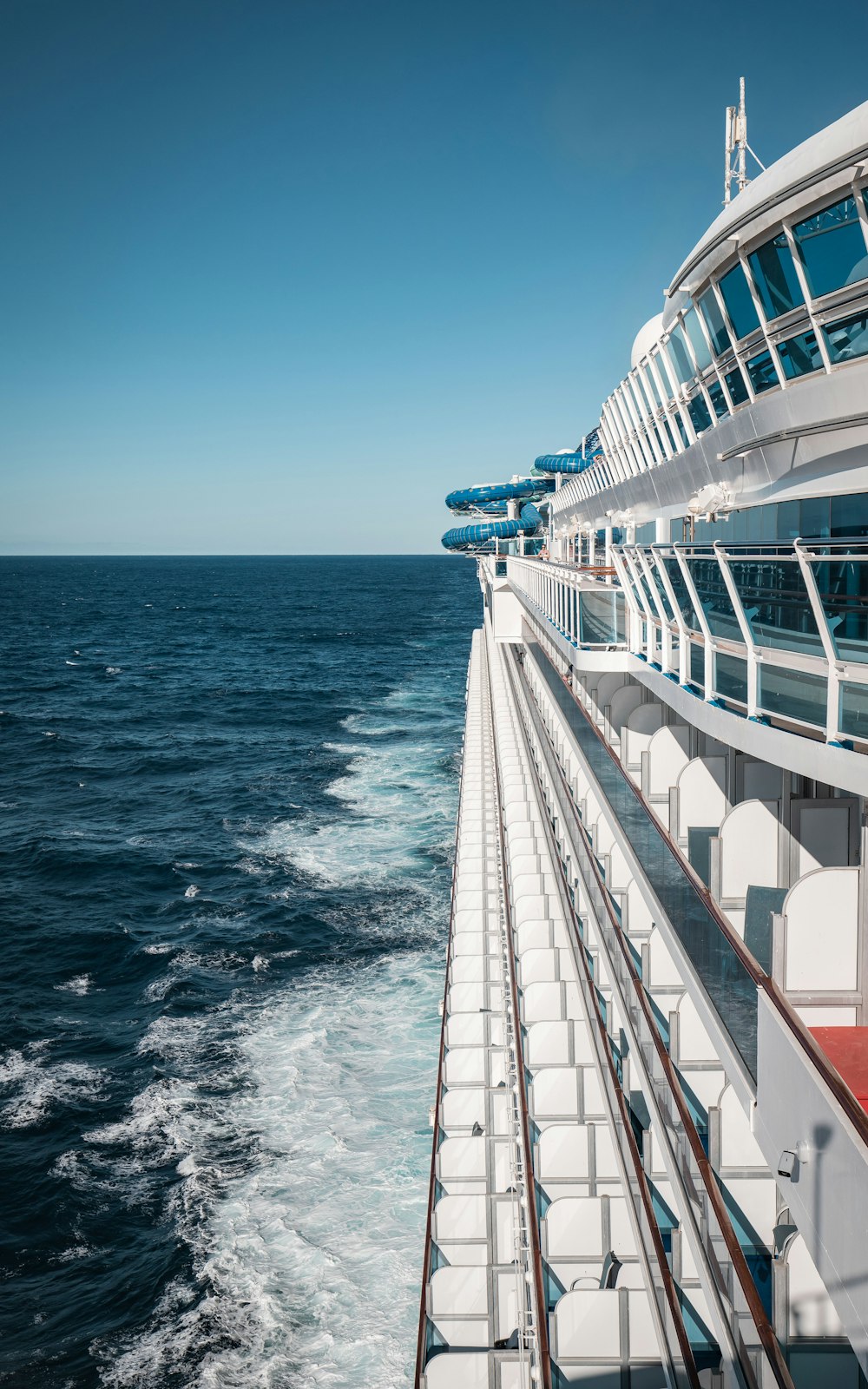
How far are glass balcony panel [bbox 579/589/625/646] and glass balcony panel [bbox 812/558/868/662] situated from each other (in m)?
3.86

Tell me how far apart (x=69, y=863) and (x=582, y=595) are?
65.4 ft

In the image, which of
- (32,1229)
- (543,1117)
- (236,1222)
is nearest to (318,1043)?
(236,1222)

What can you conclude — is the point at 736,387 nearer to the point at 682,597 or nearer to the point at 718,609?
the point at 682,597

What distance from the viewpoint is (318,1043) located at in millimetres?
15977

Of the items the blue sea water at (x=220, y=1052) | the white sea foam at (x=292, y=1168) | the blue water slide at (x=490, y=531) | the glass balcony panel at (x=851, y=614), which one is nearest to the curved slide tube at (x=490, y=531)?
the blue water slide at (x=490, y=531)

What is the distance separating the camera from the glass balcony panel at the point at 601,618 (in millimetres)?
9477

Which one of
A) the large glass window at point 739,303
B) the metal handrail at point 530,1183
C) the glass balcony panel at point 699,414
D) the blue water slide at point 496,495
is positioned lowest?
the metal handrail at point 530,1183

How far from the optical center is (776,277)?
7.21 metres

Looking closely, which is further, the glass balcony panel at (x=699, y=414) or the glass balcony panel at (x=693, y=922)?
the glass balcony panel at (x=699, y=414)

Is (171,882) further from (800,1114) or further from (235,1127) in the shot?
(800,1114)

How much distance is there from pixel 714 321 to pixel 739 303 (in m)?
0.73

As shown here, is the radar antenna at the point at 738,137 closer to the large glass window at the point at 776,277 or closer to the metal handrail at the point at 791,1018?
the large glass window at the point at 776,277

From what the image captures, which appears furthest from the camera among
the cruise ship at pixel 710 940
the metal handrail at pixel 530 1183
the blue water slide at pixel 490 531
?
the blue water slide at pixel 490 531

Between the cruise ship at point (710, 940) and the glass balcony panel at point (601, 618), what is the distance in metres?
0.04
